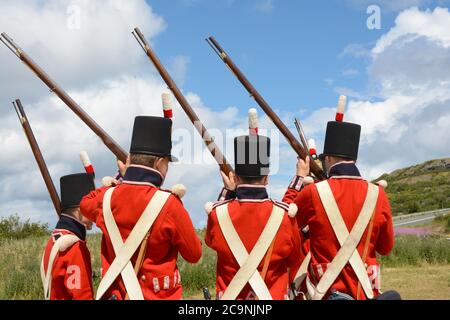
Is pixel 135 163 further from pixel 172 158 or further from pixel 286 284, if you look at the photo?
pixel 286 284

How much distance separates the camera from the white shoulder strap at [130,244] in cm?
412

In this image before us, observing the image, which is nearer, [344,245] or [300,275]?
[344,245]

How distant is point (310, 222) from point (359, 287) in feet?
2.18

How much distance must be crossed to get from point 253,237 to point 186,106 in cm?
294

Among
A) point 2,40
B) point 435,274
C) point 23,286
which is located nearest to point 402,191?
point 435,274

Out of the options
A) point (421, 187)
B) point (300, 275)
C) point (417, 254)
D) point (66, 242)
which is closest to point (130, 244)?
point (66, 242)

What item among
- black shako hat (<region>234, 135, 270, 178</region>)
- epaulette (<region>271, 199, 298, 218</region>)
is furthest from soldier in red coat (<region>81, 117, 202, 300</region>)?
epaulette (<region>271, 199, 298, 218</region>)

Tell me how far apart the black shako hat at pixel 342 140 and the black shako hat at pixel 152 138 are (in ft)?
5.09

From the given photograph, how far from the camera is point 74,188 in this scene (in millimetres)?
5324

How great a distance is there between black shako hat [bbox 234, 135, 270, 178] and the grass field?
622 centimetres

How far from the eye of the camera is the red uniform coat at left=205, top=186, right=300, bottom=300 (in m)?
4.47

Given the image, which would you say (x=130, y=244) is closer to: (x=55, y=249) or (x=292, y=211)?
(x=55, y=249)

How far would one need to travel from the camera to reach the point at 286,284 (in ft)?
15.4

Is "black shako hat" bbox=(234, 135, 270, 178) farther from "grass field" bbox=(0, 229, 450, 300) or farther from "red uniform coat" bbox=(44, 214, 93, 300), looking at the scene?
"grass field" bbox=(0, 229, 450, 300)
